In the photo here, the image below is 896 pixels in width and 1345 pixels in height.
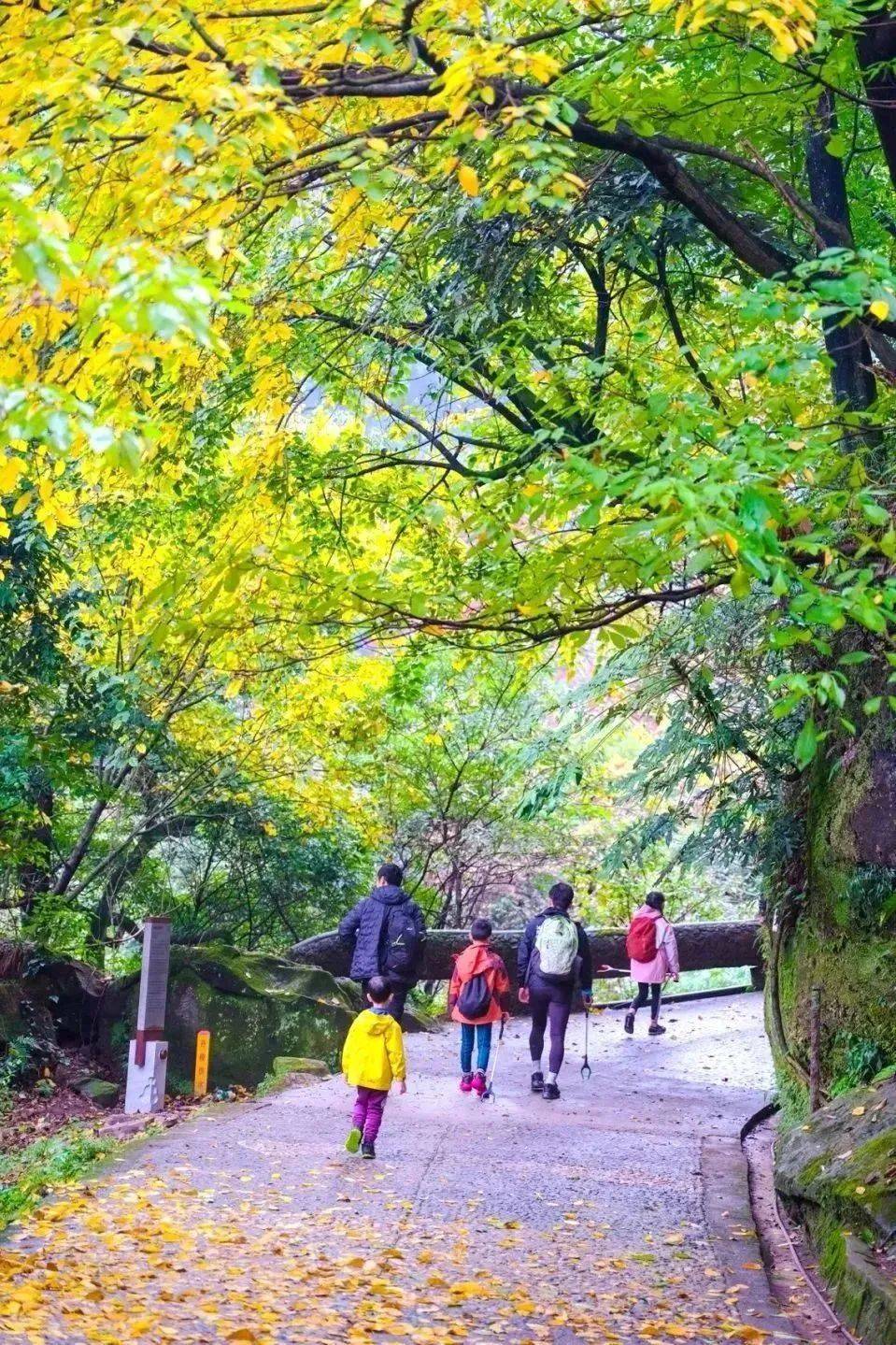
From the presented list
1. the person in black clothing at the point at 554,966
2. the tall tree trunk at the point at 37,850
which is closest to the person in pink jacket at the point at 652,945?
the person in black clothing at the point at 554,966

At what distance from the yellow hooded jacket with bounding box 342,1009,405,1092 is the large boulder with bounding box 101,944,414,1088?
5910 millimetres

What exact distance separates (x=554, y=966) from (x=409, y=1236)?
4.41 metres

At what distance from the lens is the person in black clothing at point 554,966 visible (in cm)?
1151

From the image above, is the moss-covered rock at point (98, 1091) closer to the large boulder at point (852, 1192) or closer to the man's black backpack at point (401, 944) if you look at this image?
the man's black backpack at point (401, 944)

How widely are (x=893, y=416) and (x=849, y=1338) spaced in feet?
17.1

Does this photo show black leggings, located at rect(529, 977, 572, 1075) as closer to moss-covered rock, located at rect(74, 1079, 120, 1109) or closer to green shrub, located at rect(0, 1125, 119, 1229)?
green shrub, located at rect(0, 1125, 119, 1229)

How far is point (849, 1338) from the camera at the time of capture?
6.22 m

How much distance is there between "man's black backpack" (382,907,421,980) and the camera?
440 inches

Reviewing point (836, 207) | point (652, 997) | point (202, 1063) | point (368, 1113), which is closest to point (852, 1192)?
point (368, 1113)

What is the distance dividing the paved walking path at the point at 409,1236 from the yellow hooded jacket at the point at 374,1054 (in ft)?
1.95

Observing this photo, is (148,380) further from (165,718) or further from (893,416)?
(165,718)

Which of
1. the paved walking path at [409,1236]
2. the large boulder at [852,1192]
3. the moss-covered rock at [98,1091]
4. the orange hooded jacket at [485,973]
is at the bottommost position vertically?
the moss-covered rock at [98,1091]

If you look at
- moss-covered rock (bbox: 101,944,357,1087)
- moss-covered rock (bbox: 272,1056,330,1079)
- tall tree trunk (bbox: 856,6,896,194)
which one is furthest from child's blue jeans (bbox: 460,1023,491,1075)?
tall tree trunk (bbox: 856,6,896,194)

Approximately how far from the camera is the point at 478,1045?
38.8ft
